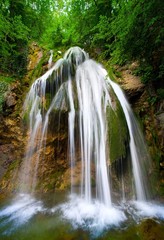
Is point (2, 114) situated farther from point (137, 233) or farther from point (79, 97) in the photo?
point (137, 233)

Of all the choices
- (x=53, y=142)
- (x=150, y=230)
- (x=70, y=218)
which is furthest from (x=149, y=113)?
(x=70, y=218)

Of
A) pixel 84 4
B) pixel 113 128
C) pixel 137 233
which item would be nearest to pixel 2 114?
pixel 113 128

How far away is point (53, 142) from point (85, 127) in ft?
3.44

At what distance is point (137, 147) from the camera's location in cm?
480

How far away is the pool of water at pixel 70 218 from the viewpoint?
2871 mm

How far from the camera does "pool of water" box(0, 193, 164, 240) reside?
2.87 m

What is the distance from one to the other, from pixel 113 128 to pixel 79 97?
1715 mm

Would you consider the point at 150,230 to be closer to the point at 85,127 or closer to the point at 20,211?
the point at 20,211

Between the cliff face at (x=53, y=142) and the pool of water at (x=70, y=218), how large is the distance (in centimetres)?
56

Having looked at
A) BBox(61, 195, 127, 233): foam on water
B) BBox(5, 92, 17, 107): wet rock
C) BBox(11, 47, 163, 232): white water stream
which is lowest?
BBox(61, 195, 127, 233): foam on water

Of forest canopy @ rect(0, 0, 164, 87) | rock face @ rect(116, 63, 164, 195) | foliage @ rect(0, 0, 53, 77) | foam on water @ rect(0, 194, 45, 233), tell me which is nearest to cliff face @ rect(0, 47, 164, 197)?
rock face @ rect(116, 63, 164, 195)

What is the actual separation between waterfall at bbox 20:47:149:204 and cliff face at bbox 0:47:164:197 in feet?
0.58

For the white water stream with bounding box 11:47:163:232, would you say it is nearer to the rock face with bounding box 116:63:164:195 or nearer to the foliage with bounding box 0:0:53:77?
the rock face with bounding box 116:63:164:195

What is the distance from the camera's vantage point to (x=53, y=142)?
502cm
